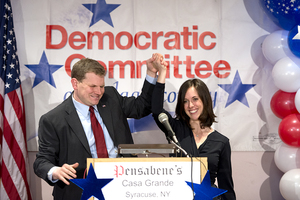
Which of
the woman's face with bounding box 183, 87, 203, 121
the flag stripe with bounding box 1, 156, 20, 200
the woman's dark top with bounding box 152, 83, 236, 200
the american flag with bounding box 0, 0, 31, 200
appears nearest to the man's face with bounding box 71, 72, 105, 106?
the woman's dark top with bounding box 152, 83, 236, 200

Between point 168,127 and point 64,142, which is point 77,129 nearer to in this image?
point 64,142

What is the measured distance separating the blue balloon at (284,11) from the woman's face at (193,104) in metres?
1.07

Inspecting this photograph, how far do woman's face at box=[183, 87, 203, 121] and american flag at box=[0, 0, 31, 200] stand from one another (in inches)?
68.6

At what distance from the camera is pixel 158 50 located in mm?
3057

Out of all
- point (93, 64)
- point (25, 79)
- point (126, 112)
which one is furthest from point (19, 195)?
point (93, 64)

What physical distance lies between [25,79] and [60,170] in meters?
1.77

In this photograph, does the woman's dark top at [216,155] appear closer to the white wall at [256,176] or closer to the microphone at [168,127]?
the microphone at [168,127]

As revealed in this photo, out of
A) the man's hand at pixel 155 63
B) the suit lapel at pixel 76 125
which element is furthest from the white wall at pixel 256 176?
the suit lapel at pixel 76 125

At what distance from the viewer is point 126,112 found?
2.46m

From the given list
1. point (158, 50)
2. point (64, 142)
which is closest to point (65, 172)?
point (64, 142)

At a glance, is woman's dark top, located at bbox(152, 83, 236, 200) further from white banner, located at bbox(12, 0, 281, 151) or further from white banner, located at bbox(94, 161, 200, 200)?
white banner, located at bbox(12, 0, 281, 151)

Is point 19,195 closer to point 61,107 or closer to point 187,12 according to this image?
point 61,107

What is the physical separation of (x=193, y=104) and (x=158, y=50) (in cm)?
100

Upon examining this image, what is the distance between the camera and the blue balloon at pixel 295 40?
7.93 ft
